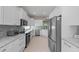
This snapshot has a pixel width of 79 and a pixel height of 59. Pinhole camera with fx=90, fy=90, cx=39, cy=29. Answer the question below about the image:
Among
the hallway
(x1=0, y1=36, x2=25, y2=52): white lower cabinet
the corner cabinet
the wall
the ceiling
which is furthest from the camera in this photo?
the ceiling

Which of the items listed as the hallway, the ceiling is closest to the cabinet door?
the ceiling

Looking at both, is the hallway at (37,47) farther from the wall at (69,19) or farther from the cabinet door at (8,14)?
the cabinet door at (8,14)

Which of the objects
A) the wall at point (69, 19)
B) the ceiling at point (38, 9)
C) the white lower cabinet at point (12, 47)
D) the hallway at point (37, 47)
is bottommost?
the hallway at point (37, 47)

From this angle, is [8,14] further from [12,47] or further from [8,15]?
[12,47]

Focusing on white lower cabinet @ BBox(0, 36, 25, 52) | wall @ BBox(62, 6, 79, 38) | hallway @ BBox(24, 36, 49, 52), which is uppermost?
wall @ BBox(62, 6, 79, 38)

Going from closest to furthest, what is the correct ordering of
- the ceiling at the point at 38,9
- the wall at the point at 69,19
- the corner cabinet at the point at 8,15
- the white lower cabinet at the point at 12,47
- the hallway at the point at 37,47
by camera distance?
the white lower cabinet at the point at 12,47
the wall at the point at 69,19
the corner cabinet at the point at 8,15
the hallway at the point at 37,47
the ceiling at the point at 38,9

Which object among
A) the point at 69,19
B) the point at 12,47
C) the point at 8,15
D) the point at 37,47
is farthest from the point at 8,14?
the point at 37,47

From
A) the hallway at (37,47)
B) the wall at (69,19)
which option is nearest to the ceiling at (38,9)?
the wall at (69,19)

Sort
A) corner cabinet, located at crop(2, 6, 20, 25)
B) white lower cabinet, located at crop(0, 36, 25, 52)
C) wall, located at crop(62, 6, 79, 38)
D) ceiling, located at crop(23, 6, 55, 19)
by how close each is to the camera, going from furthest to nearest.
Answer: ceiling, located at crop(23, 6, 55, 19) < corner cabinet, located at crop(2, 6, 20, 25) < wall, located at crop(62, 6, 79, 38) < white lower cabinet, located at crop(0, 36, 25, 52)

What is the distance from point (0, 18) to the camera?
2170mm

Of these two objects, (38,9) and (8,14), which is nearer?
(8,14)

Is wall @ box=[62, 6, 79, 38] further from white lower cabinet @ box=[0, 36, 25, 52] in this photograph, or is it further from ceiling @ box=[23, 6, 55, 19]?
ceiling @ box=[23, 6, 55, 19]

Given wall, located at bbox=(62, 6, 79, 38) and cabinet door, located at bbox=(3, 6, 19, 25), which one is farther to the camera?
cabinet door, located at bbox=(3, 6, 19, 25)

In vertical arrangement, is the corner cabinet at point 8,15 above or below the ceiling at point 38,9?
below
